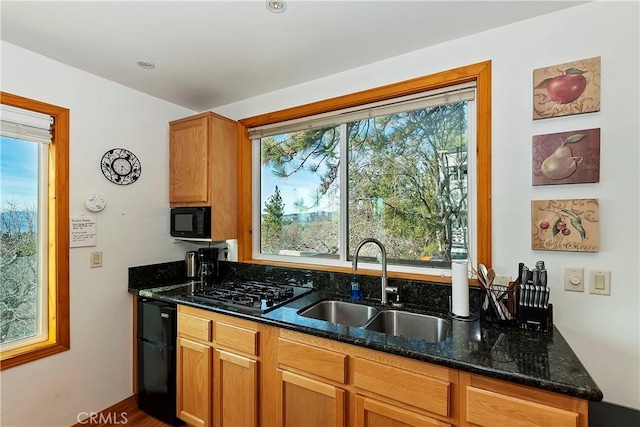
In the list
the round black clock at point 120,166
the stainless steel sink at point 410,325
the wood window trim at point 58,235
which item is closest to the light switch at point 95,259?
the wood window trim at point 58,235

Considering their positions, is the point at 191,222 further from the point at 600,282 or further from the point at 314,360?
the point at 600,282

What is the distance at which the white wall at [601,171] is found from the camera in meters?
1.35

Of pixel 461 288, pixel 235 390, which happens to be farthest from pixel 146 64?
pixel 461 288

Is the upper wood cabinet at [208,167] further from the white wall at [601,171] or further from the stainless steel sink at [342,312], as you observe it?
the white wall at [601,171]

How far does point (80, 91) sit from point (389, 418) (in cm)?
265

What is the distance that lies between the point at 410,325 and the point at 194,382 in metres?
1.37

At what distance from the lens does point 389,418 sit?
4.21 feet

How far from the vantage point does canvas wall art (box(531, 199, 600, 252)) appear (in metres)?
1.41

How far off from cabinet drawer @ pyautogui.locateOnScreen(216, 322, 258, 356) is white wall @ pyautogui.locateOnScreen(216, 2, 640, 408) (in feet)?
4.53

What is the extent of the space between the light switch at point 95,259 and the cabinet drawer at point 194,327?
0.72 metres

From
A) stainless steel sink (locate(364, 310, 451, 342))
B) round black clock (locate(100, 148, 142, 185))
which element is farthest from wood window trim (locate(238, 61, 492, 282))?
round black clock (locate(100, 148, 142, 185))

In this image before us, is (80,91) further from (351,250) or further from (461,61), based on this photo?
(461,61)

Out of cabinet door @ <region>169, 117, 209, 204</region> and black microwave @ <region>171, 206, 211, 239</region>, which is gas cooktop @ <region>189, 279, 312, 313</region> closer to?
black microwave @ <region>171, 206, 211, 239</region>

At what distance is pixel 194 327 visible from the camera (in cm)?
190
